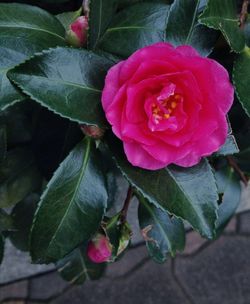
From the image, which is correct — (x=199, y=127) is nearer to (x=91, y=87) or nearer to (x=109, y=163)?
(x=91, y=87)

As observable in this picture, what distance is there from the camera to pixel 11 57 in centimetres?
71

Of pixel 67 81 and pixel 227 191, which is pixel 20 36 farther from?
pixel 227 191

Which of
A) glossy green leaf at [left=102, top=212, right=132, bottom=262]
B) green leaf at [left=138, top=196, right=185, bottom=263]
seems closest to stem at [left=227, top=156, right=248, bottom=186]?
green leaf at [left=138, top=196, right=185, bottom=263]

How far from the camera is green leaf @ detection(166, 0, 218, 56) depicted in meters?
0.72

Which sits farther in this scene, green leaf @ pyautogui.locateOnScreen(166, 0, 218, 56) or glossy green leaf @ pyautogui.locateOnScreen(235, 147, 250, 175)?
glossy green leaf @ pyautogui.locateOnScreen(235, 147, 250, 175)

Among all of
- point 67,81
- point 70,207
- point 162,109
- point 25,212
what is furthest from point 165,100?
point 25,212

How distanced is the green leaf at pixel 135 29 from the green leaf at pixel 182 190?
16 centimetres

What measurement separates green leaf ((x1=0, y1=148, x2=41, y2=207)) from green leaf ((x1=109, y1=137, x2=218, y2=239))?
363mm

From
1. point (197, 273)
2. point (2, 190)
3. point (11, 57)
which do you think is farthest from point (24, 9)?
point (197, 273)

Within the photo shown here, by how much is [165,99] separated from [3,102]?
202mm

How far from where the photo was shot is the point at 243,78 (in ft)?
2.42

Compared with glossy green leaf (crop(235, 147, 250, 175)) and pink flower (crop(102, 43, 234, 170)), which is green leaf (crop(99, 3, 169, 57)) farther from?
glossy green leaf (crop(235, 147, 250, 175))

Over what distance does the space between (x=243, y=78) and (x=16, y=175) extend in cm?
50

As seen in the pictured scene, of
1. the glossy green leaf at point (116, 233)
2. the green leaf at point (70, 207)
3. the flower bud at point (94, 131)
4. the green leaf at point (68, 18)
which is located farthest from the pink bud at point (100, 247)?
the green leaf at point (68, 18)
